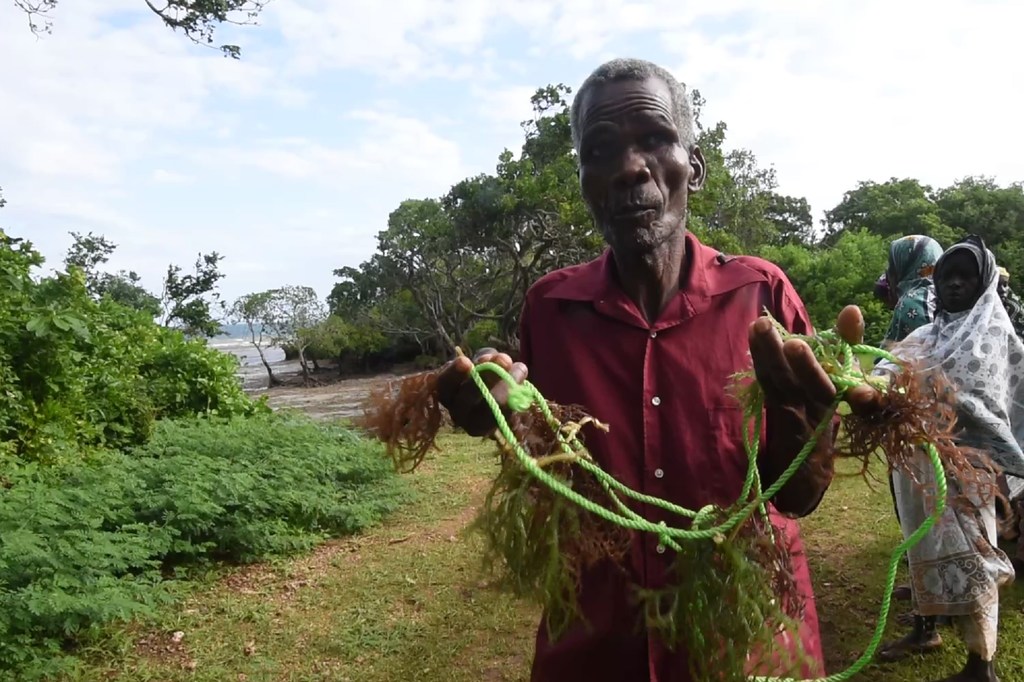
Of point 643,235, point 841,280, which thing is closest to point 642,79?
point 643,235

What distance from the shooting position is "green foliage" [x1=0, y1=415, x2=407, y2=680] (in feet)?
13.4

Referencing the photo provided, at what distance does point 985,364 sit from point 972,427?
0.29 metres

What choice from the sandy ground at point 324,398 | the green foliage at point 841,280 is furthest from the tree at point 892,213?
the sandy ground at point 324,398

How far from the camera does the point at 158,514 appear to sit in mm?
5660

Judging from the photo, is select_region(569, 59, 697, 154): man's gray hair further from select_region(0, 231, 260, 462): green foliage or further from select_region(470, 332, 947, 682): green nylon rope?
select_region(0, 231, 260, 462): green foliage

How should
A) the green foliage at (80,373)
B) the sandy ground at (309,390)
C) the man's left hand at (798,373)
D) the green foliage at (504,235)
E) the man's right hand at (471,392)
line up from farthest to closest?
1. the sandy ground at (309,390)
2. the green foliage at (504,235)
3. the green foliage at (80,373)
4. the man's right hand at (471,392)
5. the man's left hand at (798,373)

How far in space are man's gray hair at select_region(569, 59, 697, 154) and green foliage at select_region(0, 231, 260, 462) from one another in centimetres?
613

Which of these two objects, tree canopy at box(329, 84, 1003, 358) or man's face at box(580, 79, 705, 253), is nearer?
man's face at box(580, 79, 705, 253)

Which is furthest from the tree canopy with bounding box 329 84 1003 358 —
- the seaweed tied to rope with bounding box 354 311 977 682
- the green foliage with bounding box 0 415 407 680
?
the seaweed tied to rope with bounding box 354 311 977 682

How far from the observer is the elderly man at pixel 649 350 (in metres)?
1.50

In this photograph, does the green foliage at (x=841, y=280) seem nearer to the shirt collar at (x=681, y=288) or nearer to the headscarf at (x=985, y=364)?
the headscarf at (x=985, y=364)

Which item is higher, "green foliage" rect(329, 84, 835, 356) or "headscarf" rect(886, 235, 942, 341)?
"green foliage" rect(329, 84, 835, 356)

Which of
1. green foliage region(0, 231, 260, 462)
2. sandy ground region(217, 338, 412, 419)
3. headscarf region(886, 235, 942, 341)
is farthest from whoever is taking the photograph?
sandy ground region(217, 338, 412, 419)

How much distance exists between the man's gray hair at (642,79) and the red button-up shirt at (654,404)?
0.92 ft
